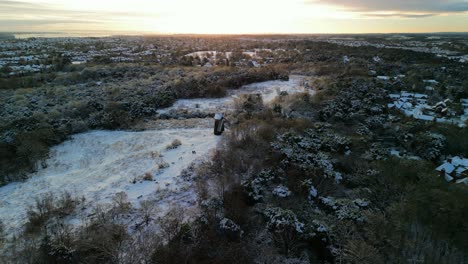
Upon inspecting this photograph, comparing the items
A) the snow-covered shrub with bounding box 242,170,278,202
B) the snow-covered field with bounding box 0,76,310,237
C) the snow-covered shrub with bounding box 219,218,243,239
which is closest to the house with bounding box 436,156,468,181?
the snow-covered shrub with bounding box 242,170,278,202

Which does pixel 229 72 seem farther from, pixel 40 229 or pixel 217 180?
pixel 40 229

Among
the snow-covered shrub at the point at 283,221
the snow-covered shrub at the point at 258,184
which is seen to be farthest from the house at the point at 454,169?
the snow-covered shrub at the point at 283,221

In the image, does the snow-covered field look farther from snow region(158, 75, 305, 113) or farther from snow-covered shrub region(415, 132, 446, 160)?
snow-covered shrub region(415, 132, 446, 160)

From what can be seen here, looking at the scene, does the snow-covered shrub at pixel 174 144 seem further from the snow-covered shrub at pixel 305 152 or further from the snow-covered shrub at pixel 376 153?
the snow-covered shrub at pixel 376 153

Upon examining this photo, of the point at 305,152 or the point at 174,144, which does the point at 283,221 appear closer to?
the point at 305,152

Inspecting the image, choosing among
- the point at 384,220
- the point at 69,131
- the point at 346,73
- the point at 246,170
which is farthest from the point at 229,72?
the point at 384,220

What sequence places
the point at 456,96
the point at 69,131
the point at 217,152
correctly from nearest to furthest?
the point at 217,152 → the point at 69,131 → the point at 456,96
